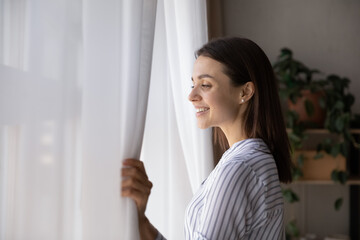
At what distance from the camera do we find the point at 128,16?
3.28 ft

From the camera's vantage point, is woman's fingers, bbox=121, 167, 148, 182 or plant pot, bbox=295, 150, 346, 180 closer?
woman's fingers, bbox=121, 167, 148, 182

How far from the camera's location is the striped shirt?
871mm

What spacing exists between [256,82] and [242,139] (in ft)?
0.51

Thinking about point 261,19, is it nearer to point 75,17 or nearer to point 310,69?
point 310,69

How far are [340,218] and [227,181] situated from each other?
2.95 meters

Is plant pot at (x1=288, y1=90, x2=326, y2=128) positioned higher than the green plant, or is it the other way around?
the green plant

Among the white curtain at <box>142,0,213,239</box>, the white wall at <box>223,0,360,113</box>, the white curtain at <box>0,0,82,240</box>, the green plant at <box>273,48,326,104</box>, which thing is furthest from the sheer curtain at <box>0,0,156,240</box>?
the white wall at <box>223,0,360,113</box>

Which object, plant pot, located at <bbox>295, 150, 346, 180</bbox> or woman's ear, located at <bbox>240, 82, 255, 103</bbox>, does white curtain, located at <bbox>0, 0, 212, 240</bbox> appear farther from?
plant pot, located at <bbox>295, 150, 346, 180</bbox>

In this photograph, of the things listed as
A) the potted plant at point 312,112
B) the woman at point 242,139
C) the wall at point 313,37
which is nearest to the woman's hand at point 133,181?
the woman at point 242,139

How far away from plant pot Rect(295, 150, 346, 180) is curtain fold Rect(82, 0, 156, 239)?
92.0 inches

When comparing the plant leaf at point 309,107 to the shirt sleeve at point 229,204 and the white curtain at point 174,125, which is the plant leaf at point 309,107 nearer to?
the white curtain at point 174,125

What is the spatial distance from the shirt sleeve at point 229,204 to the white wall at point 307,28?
2.70m

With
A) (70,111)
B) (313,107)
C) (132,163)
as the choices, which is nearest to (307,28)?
(313,107)

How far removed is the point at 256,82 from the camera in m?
1.06
